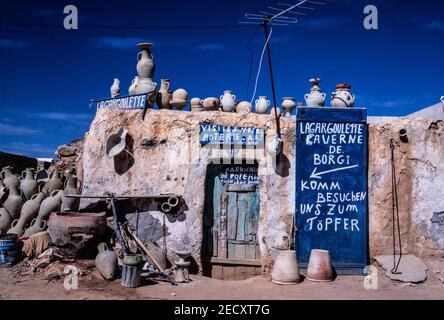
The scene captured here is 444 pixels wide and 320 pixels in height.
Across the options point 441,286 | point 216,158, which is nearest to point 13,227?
point 216,158

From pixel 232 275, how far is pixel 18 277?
3247 millimetres

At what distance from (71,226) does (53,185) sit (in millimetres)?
2615

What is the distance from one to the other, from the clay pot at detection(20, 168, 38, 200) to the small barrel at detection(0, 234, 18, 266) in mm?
2280

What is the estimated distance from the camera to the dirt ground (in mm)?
5512

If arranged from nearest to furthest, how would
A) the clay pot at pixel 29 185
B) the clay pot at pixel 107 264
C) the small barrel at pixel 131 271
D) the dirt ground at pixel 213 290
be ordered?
the dirt ground at pixel 213 290 → the small barrel at pixel 131 271 → the clay pot at pixel 107 264 → the clay pot at pixel 29 185

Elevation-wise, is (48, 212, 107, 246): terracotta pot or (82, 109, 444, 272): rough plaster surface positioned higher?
(82, 109, 444, 272): rough plaster surface

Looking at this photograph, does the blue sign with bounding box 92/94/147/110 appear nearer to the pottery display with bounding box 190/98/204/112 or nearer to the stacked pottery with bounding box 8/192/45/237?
the pottery display with bounding box 190/98/204/112

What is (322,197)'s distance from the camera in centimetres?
686

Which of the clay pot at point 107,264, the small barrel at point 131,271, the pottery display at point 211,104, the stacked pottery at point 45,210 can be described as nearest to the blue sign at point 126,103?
the pottery display at point 211,104

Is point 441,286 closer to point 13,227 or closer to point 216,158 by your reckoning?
point 216,158

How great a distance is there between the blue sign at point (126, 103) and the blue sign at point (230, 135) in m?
1.13

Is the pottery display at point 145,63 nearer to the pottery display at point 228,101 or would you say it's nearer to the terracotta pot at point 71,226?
the pottery display at point 228,101

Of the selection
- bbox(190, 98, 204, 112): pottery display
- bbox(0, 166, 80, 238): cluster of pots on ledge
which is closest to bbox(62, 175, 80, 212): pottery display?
bbox(0, 166, 80, 238): cluster of pots on ledge

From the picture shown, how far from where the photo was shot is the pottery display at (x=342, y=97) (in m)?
7.18
